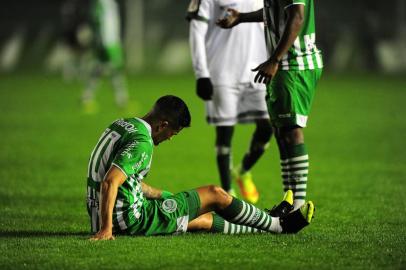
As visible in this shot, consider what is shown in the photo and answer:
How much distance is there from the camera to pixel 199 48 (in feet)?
32.9

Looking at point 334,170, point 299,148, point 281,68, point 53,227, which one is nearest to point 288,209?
point 299,148

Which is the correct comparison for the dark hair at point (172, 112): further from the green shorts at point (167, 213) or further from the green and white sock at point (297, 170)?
the green and white sock at point (297, 170)

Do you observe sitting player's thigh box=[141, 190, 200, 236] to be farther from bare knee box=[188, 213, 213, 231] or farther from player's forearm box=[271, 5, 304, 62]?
player's forearm box=[271, 5, 304, 62]

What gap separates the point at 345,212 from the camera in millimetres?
9328

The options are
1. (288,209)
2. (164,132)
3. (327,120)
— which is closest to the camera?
(164,132)

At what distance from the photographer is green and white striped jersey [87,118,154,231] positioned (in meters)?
7.20

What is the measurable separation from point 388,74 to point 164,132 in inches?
1107

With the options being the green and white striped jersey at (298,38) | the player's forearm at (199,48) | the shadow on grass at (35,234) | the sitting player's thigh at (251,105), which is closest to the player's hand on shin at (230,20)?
the green and white striped jersey at (298,38)

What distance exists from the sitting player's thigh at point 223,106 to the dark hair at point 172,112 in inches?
108

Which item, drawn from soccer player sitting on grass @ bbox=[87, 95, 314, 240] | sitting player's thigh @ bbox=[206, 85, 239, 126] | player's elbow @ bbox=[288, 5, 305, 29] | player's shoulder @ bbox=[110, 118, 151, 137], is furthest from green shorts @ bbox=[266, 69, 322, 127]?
sitting player's thigh @ bbox=[206, 85, 239, 126]

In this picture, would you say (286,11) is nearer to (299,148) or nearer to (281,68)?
(281,68)

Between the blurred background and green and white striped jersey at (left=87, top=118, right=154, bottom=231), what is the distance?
28083mm

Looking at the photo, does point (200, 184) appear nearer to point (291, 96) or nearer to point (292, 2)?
point (291, 96)

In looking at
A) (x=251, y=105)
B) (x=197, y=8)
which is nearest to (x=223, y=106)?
(x=251, y=105)
